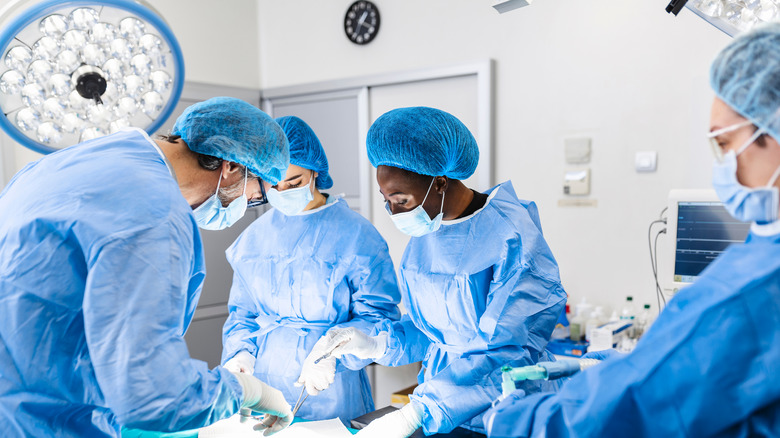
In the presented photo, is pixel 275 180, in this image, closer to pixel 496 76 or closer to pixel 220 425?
pixel 220 425

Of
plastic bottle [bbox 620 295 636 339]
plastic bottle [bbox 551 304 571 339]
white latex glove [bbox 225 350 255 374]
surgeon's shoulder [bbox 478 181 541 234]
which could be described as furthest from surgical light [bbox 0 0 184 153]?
plastic bottle [bbox 620 295 636 339]

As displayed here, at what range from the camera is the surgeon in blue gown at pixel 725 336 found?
70 centimetres

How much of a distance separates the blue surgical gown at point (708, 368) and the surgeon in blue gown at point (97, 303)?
0.63m

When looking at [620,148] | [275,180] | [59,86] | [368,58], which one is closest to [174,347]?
[275,180]

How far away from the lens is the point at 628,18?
8.33ft

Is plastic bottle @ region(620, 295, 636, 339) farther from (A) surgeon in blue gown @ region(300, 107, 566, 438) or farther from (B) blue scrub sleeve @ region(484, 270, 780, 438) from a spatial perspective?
(B) blue scrub sleeve @ region(484, 270, 780, 438)

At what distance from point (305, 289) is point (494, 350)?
0.70 metres

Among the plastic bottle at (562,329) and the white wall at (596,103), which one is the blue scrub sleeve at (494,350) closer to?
the plastic bottle at (562,329)

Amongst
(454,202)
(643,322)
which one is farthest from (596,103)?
(454,202)

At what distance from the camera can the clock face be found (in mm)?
3322

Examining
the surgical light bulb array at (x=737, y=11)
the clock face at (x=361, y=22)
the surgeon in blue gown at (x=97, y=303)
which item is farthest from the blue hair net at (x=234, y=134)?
the clock face at (x=361, y=22)

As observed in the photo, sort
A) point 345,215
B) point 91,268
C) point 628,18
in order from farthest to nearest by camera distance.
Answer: point 628,18, point 345,215, point 91,268

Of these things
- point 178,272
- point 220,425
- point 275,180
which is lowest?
point 220,425

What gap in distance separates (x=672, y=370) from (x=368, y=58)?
2935mm
